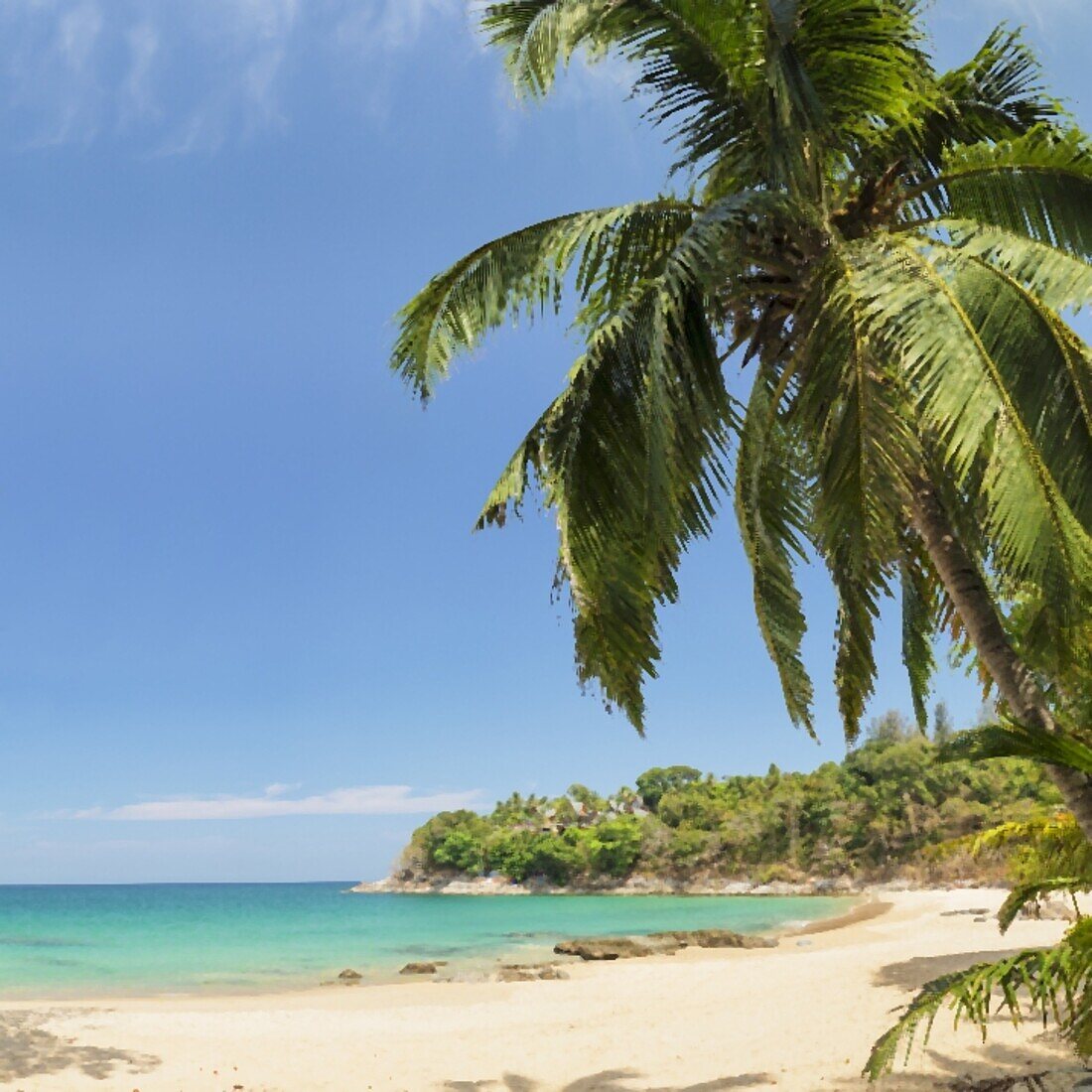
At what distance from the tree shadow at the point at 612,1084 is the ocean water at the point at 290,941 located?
14701mm

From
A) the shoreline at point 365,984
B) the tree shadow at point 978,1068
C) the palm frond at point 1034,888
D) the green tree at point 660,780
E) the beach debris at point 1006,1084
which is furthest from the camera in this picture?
the green tree at point 660,780

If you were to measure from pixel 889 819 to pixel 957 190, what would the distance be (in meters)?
64.8

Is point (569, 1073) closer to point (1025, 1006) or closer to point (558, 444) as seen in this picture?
point (1025, 1006)

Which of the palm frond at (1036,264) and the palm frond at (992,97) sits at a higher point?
the palm frond at (992,97)

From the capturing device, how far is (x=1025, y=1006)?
1064 cm

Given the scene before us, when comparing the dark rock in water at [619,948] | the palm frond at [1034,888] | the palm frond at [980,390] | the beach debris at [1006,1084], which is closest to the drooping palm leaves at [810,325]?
the palm frond at [980,390]

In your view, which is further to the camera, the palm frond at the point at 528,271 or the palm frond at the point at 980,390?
the palm frond at the point at 528,271

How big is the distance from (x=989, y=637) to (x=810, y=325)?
219 centimetres

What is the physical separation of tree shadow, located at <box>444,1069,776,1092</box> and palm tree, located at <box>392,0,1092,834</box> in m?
3.60

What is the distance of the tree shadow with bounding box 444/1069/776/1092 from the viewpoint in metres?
8.66

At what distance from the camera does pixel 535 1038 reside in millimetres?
12133

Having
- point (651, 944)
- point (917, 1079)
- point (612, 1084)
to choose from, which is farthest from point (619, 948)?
point (917, 1079)

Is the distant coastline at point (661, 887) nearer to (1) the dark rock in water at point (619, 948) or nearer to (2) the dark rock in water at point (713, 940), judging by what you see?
(2) the dark rock in water at point (713, 940)

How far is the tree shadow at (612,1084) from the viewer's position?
8664 millimetres
